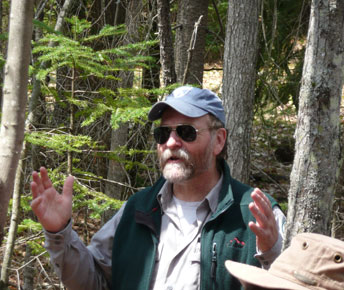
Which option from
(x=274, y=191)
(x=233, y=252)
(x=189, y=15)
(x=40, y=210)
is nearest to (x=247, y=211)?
(x=233, y=252)

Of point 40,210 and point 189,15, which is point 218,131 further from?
point 189,15

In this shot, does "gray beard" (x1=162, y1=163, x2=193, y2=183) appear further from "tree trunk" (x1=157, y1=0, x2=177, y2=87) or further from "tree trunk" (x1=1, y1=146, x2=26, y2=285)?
"tree trunk" (x1=157, y1=0, x2=177, y2=87)

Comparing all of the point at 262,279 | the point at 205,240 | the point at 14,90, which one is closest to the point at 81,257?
the point at 205,240

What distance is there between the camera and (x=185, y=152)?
2.80 m

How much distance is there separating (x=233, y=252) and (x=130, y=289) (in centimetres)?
57

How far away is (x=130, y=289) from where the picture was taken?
8.49 ft

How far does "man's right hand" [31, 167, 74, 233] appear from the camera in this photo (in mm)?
2492

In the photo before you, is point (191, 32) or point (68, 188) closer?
point (68, 188)

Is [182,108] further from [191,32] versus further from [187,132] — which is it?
[191,32]

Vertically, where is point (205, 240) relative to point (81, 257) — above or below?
above

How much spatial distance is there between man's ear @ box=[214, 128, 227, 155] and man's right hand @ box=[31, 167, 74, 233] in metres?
0.86

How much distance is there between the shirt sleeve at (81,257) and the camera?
2531mm

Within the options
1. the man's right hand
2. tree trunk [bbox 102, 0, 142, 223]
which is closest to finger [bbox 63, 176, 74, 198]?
the man's right hand

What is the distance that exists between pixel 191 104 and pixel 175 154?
0.96 ft
